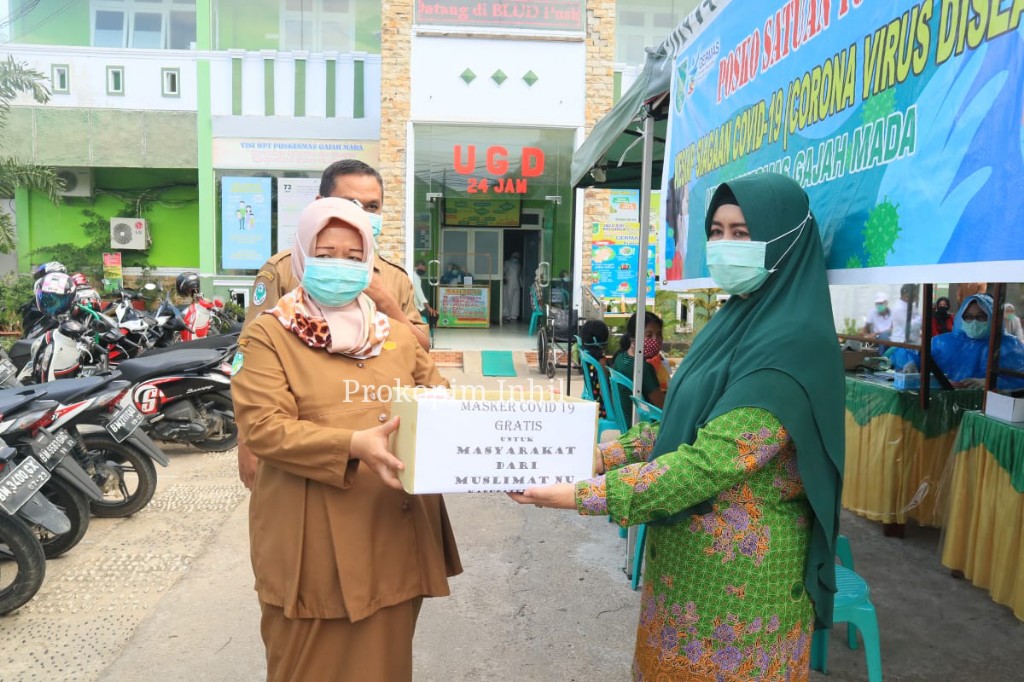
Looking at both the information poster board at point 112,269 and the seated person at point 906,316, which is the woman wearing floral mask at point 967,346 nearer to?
the seated person at point 906,316

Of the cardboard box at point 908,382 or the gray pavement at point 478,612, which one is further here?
the cardboard box at point 908,382

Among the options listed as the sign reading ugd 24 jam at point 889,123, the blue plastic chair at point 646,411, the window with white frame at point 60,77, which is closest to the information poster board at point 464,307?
the window with white frame at point 60,77

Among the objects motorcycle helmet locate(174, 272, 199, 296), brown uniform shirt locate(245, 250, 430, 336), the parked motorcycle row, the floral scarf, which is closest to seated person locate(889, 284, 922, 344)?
brown uniform shirt locate(245, 250, 430, 336)

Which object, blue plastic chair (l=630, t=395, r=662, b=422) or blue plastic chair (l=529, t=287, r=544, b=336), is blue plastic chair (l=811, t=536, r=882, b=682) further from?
blue plastic chair (l=529, t=287, r=544, b=336)

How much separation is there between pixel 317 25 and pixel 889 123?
13.9 m

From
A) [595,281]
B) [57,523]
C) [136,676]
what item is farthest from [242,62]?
[136,676]

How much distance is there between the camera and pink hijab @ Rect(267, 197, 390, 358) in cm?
178

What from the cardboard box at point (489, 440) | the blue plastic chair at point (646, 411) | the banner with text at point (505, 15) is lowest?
Result: the blue plastic chair at point (646, 411)

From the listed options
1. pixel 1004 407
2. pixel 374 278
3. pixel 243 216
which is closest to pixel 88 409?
pixel 374 278

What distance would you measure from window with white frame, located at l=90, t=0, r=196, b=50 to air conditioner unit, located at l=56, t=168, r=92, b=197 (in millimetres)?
2747

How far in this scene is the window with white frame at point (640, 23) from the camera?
13.2m

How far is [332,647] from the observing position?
181cm

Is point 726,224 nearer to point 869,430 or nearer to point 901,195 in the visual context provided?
point 901,195

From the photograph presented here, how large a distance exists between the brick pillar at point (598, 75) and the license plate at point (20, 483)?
9.51m
